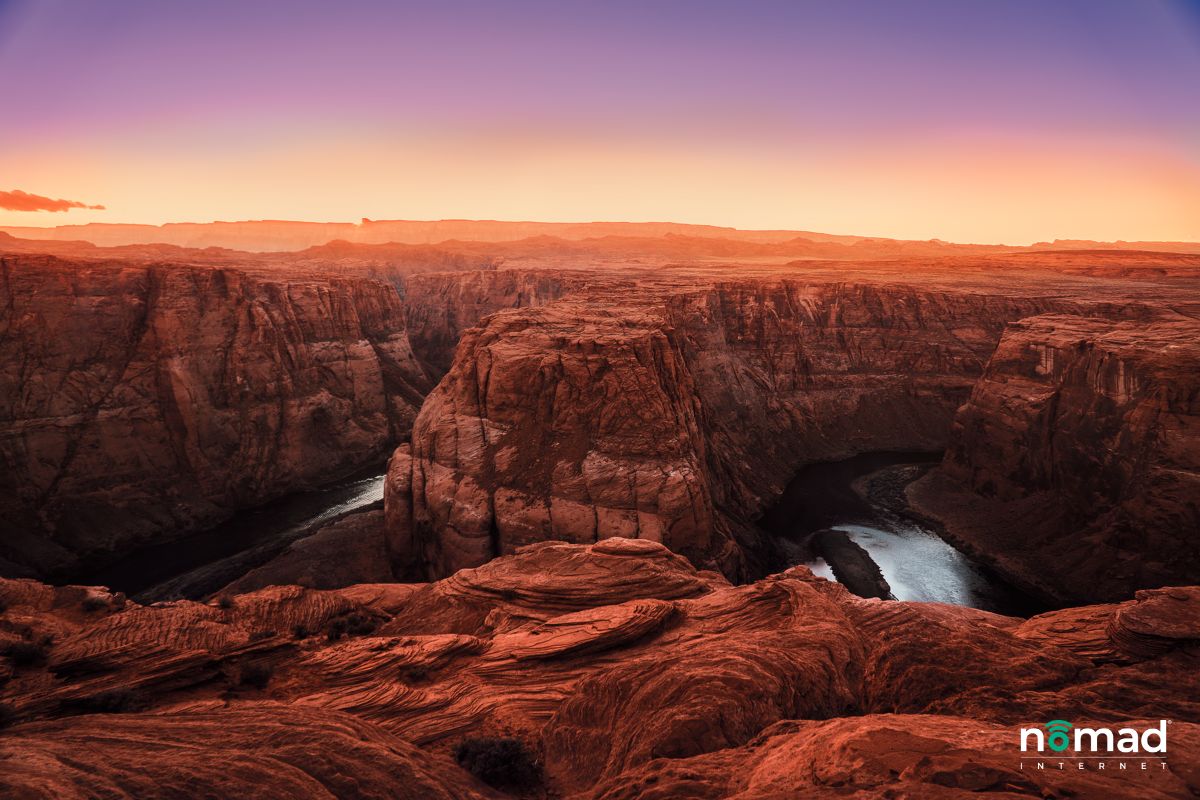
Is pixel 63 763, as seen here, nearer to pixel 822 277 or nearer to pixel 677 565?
pixel 677 565

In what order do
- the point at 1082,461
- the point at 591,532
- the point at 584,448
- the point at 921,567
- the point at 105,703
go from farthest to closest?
the point at 1082,461 → the point at 921,567 → the point at 584,448 → the point at 591,532 → the point at 105,703

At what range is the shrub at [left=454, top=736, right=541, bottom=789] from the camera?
37.2 ft

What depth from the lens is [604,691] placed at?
1353 centimetres

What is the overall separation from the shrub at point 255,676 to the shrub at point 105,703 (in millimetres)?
2197

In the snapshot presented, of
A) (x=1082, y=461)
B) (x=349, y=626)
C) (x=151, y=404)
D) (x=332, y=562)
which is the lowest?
(x=332, y=562)

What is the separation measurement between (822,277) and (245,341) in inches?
3059

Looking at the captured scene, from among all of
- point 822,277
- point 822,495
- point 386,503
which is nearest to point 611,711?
point 386,503

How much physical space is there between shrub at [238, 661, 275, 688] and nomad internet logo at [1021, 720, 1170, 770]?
1591 cm

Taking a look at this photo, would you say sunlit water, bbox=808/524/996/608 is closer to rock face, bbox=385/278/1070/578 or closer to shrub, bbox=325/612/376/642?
rock face, bbox=385/278/1070/578

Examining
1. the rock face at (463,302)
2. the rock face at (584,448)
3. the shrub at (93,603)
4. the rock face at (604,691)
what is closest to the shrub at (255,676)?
the rock face at (604,691)

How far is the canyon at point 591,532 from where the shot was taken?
10.7m

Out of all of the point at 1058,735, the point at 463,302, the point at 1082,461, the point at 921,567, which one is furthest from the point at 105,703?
the point at 463,302

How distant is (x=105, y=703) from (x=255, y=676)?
2.91 meters

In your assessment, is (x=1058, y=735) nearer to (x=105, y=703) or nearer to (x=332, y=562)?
(x=105, y=703)
